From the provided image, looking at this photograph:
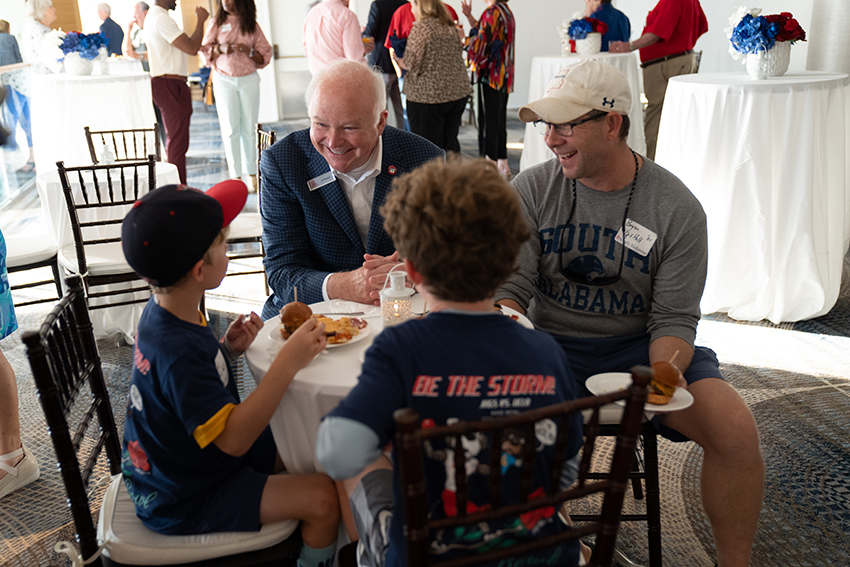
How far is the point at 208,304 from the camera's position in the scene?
390 centimetres

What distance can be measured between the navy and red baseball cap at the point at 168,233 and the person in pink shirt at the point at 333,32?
15.7 ft

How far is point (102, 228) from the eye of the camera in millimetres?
3340

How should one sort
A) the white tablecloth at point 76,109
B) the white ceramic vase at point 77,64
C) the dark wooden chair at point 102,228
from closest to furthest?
the dark wooden chair at point 102,228 → the white tablecloth at point 76,109 → the white ceramic vase at point 77,64

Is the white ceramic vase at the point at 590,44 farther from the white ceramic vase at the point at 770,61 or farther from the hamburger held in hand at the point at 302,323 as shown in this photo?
the hamburger held in hand at the point at 302,323

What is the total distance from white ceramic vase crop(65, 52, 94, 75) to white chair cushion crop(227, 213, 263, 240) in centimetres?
268

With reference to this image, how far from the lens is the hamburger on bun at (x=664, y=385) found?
143cm

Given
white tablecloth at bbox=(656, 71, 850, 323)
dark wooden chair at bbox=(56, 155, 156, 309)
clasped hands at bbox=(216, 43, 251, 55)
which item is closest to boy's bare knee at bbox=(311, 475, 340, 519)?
dark wooden chair at bbox=(56, 155, 156, 309)

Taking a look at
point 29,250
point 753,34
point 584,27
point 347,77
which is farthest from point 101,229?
point 584,27

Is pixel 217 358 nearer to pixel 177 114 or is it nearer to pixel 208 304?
pixel 208 304

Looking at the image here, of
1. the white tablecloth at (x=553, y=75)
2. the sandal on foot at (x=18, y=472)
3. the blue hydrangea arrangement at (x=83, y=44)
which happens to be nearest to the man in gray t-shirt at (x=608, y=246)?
the sandal on foot at (x=18, y=472)

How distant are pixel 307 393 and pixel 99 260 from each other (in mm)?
2121

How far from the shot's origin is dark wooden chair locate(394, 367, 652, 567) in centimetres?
86

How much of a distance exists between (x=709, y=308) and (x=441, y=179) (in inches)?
115

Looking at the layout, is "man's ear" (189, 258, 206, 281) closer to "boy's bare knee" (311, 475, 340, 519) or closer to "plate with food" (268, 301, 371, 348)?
"plate with food" (268, 301, 371, 348)
